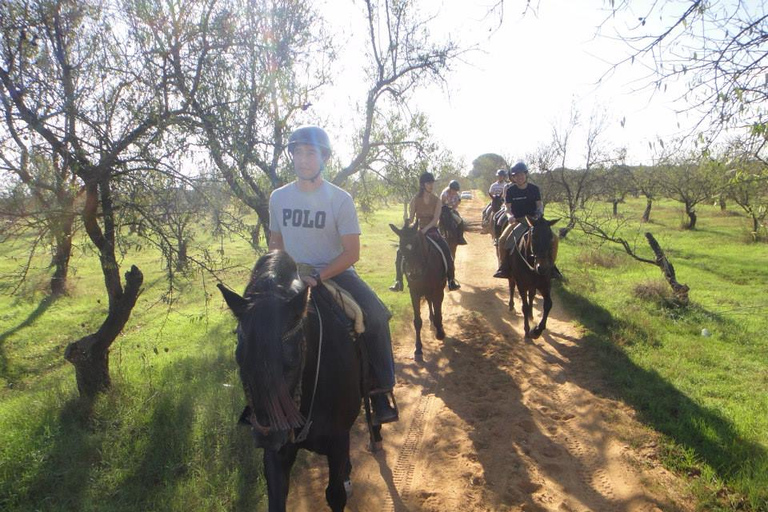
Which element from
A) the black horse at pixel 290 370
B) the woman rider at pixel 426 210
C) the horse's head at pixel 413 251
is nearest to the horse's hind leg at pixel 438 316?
the horse's head at pixel 413 251

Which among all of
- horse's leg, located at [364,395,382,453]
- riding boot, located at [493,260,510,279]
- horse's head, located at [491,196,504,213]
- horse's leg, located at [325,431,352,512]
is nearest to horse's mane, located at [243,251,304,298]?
horse's leg, located at [325,431,352,512]

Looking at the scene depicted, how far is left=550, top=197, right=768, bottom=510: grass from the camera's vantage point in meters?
4.02

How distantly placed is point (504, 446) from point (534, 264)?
3.71m

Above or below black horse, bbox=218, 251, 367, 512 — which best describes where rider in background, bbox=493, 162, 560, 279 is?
above

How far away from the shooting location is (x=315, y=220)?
11.7ft

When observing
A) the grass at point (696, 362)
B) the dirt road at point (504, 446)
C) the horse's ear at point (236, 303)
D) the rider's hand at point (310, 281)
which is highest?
the rider's hand at point (310, 281)

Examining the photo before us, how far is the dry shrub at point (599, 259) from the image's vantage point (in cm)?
1448

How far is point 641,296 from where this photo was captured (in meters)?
9.55

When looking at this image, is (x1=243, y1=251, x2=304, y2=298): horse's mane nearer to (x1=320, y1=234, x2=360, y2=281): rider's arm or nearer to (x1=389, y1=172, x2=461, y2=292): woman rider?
(x1=320, y1=234, x2=360, y2=281): rider's arm

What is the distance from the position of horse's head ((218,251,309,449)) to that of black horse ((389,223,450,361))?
5140mm

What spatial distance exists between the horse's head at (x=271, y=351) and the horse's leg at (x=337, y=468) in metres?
0.83

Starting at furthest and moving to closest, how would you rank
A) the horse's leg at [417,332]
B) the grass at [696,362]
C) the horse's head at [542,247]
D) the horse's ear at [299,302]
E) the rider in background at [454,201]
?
the rider in background at [454,201] → the horse's leg at [417,332] → the horse's head at [542,247] → the grass at [696,362] → the horse's ear at [299,302]

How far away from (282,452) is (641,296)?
940 centimetres

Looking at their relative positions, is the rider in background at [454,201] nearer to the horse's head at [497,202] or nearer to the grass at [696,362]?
the horse's head at [497,202]
